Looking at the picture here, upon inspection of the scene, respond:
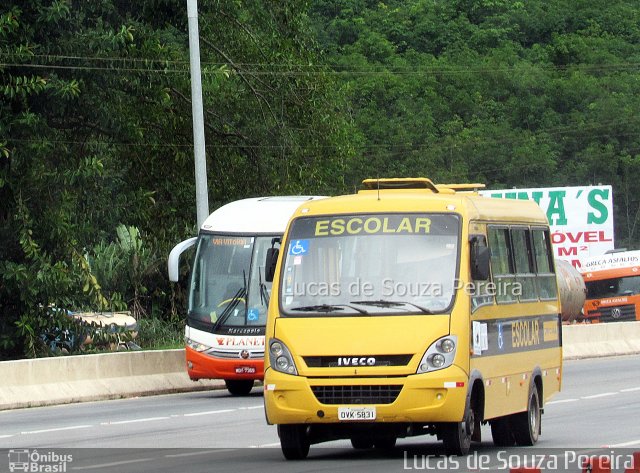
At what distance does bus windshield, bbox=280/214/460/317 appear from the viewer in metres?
13.9

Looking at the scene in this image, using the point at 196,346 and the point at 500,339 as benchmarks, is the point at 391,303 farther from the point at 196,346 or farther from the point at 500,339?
the point at 196,346

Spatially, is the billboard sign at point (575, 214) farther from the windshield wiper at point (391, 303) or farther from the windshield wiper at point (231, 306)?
the windshield wiper at point (391, 303)

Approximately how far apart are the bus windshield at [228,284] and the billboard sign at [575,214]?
29.9 meters

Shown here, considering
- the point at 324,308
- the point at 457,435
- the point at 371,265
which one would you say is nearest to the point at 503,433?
the point at 457,435

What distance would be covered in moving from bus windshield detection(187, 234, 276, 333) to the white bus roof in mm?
146

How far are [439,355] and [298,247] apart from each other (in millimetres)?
1951

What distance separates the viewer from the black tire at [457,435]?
13.6m

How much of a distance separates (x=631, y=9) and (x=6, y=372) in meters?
86.3

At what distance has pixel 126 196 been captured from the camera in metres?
32.8

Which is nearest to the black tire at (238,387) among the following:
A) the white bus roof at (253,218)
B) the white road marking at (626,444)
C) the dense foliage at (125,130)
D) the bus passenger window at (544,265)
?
the white bus roof at (253,218)

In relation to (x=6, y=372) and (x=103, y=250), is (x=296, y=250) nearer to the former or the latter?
(x=6, y=372)

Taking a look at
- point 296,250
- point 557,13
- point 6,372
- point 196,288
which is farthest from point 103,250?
point 557,13

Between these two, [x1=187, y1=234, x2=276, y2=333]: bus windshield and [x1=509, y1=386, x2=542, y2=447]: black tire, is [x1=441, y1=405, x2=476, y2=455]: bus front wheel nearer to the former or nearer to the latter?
[x1=509, y1=386, x2=542, y2=447]: black tire

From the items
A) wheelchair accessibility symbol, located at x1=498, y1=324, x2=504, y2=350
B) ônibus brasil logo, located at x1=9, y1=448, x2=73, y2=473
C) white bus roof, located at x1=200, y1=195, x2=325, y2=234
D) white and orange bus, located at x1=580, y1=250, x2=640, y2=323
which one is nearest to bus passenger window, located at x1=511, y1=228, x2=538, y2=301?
wheelchair accessibility symbol, located at x1=498, y1=324, x2=504, y2=350
